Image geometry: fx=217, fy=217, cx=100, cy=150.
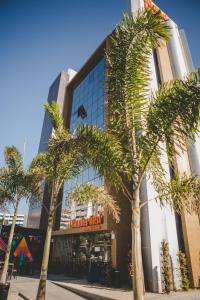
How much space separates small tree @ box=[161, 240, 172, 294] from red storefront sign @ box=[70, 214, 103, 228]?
4.80 metres

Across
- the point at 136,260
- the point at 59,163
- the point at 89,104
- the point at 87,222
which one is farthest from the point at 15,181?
the point at 89,104

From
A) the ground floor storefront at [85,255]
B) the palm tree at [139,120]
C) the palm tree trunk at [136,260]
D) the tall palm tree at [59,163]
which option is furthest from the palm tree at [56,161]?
the ground floor storefront at [85,255]

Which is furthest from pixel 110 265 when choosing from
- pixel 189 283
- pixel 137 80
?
pixel 137 80

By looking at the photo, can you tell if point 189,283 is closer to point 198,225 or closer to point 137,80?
point 198,225

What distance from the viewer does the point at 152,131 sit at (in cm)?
655

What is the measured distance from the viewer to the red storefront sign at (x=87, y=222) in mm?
15938

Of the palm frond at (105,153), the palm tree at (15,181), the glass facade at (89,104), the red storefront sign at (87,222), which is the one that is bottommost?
the red storefront sign at (87,222)

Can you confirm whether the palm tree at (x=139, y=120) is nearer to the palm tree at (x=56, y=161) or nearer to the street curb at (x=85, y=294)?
the palm tree at (x=56, y=161)

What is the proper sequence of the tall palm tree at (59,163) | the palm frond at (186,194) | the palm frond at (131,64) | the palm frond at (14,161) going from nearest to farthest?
the palm frond at (186,194) < the palm frond at (131,64) < the tall palm tree at (59,163) < the palm frond at (14,161)

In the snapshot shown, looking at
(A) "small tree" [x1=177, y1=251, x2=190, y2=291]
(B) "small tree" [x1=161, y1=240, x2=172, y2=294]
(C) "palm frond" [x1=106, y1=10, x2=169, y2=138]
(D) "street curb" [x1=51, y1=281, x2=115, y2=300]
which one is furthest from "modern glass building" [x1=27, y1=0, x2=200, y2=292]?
(D) "street curb" [x1=51, y1=281, x2=115, y2=300]

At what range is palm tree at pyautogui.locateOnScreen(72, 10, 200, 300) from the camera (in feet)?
20.1

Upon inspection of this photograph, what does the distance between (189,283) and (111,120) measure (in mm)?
11600

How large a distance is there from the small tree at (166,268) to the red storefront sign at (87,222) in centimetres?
480

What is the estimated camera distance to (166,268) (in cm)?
1196
